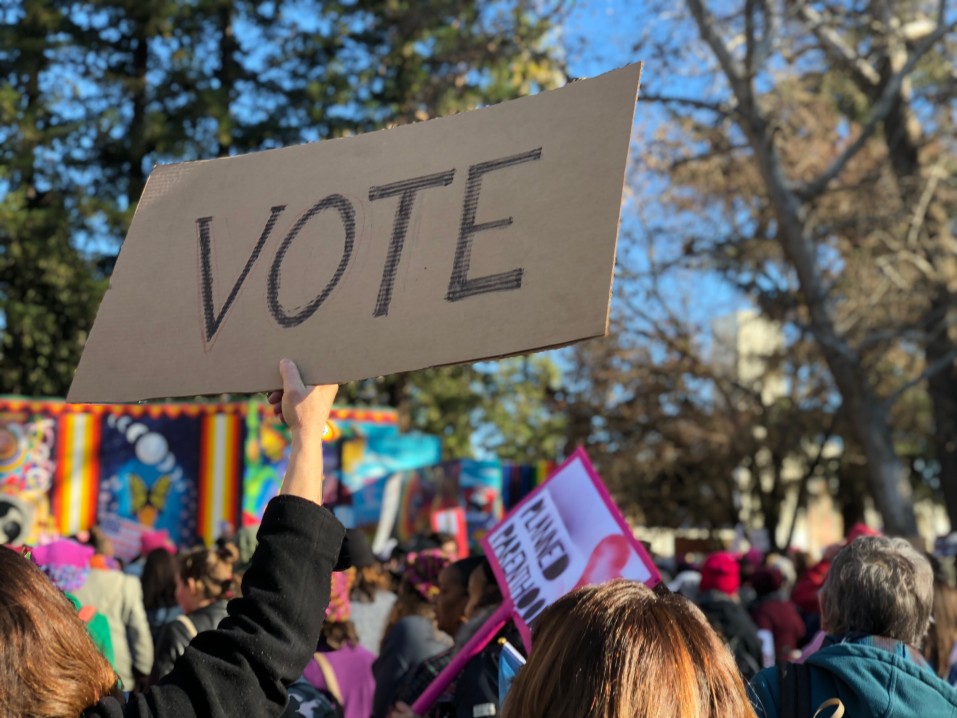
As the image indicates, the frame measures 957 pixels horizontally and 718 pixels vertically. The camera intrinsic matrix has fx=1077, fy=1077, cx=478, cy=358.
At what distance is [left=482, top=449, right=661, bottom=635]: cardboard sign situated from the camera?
3674 mm

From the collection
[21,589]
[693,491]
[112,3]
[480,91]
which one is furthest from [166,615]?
[693,491]

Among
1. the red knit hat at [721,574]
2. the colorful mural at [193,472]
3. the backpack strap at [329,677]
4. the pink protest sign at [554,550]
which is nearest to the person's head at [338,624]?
the backpack strap at [329,677]

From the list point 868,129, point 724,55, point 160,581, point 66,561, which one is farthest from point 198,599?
point 868,129

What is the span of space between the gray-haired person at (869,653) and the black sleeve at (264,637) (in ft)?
3.95

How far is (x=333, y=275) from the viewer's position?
2.46 m

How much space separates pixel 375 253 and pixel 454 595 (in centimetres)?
269

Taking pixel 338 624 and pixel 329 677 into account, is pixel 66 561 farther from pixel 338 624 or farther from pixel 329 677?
pixel 329 677

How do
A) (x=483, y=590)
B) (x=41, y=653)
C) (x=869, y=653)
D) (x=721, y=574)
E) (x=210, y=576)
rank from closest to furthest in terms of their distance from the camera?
A: (x=41, y=653) < (x=869, y=653) < (x=483, y=590) < (x=210, y=576) < (x=721, y=574)

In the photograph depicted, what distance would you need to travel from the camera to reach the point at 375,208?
8.24ft

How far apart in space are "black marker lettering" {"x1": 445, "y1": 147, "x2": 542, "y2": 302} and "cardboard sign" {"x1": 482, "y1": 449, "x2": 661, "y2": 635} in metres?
1.51

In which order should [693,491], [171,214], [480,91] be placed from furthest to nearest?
[693,491], [480,91], [171,214]

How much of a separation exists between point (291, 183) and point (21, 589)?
4.00ft

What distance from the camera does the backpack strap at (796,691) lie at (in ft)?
9.15

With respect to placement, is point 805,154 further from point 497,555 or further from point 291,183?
point 291,183
